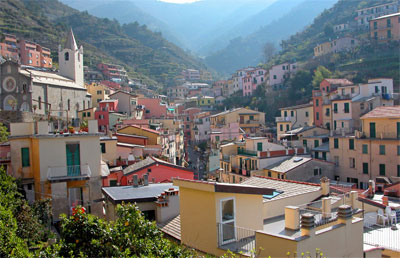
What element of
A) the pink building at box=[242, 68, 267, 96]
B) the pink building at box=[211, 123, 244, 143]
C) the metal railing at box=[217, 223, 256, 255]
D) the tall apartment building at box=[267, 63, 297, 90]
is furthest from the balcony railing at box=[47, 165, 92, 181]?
the pink building at box=[242, 68, 267, 96]

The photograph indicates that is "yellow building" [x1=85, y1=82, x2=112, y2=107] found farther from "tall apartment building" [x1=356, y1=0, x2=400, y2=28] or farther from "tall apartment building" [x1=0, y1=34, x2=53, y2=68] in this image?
"tall apartment building" [x1=356, y1=0, x2=400, y2=28]

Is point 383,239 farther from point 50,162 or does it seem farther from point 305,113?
point 305,113

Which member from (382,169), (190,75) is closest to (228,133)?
(382,169)

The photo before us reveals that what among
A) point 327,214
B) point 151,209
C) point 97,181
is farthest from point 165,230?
point 97,181

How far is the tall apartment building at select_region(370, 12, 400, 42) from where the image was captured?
78812 millimetres

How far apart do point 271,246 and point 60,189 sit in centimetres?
1341

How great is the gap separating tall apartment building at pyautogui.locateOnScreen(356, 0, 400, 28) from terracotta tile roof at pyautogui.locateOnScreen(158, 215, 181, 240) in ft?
320

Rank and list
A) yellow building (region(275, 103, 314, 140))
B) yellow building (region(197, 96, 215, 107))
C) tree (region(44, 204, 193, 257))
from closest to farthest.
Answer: tree (region(44, 204, 193, 257)) < yellow building (region(275, 103, 314, 140)) < yellow building (region(197, 96, 215, 107))

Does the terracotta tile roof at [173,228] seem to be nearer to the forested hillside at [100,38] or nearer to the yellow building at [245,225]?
the yellow building at [245,225]

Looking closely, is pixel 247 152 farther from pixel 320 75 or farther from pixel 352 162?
pixel 320 75

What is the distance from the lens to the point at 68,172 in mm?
18906

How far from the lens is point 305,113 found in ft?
186

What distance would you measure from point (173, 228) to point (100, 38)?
149 metres

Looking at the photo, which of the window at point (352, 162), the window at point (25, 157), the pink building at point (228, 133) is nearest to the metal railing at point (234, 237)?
the window at point (25, 157)
